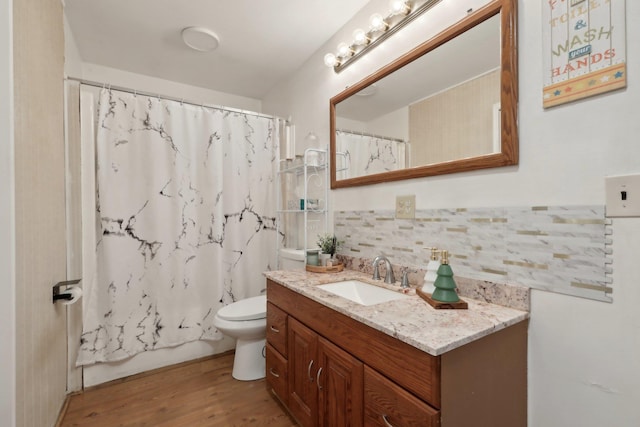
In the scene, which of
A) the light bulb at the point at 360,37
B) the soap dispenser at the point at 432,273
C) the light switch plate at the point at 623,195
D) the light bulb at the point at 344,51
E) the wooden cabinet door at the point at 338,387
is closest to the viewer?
the light switch plate at the point at 623,195

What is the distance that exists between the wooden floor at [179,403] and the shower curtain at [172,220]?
21 cm

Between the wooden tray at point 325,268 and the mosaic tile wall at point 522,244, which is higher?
the mosaic tile wall at point 522,244

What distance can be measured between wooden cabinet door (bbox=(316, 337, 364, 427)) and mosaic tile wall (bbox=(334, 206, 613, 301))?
57 centimetres

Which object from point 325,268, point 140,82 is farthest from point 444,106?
point 140,82

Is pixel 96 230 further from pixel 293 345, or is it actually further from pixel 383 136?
pixel 383 136

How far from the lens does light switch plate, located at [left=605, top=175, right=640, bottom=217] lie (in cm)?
78

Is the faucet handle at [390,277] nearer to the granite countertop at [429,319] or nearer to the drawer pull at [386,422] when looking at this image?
the granite countertop at [429,319]

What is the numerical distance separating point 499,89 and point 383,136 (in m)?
0.61

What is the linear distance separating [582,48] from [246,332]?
6.70ft

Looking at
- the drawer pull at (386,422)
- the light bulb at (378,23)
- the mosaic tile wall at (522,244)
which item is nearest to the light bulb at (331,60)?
the light bulb at (378,23)

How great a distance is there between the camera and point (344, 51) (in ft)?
5.90

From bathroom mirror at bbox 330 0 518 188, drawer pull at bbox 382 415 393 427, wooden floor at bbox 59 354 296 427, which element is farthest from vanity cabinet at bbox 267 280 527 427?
bathroom mirror at bbox 330 0 518 188

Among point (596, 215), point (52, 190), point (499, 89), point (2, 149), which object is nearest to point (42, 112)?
point (52, 190)

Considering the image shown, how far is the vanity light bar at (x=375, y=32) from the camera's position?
4.65 ft
